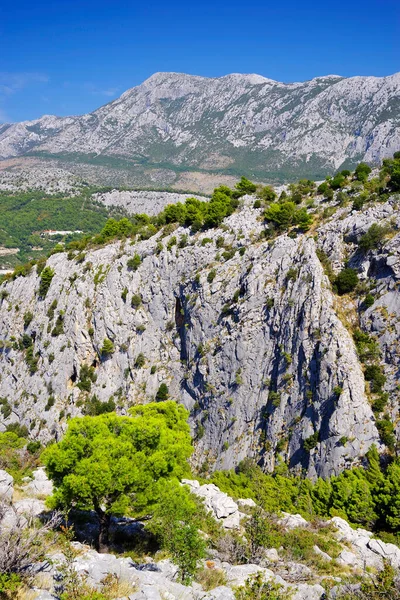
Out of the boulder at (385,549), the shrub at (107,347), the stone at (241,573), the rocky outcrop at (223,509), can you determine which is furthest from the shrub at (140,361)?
the stone at (241,573)

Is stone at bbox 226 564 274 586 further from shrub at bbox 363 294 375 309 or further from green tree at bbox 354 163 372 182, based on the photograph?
green tree at bbox 354 163 372 182

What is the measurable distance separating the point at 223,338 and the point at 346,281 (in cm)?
1209

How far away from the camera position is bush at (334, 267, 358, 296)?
3184cm

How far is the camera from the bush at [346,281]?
31844 millimetres

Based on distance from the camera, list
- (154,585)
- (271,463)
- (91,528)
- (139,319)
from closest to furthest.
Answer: (154,585) < (91,528) < (271,463) < (139,319)

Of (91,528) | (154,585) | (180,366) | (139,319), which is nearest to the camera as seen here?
(154,585)

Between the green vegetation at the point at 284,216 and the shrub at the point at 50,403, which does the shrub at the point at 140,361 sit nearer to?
the shrub at the point at 50,403

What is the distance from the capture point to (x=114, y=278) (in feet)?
154

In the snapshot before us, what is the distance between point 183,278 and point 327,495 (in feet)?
85.7

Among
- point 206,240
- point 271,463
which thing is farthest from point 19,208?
point 271,463

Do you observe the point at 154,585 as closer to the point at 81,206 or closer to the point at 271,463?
the point at 271,463

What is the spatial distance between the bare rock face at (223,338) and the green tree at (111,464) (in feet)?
50.1

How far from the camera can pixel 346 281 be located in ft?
105

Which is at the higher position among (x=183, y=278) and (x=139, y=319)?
(x=183, y=278)
